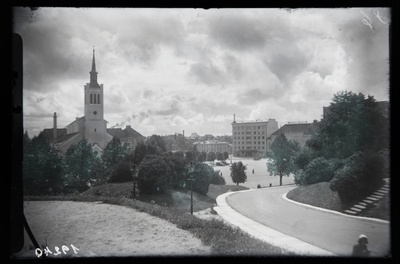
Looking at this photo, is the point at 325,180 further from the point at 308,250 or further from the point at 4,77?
the point at 4,77

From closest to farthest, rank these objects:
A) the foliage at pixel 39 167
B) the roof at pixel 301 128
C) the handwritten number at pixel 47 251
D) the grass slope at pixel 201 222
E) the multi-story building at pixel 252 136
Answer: the grass slope at pixel 201 222 → the handwritten number at pixel 47 251 → the foliage at pixel 39 167 → the roof at pixel 301 128 → the multi-story building at pixel 252 136

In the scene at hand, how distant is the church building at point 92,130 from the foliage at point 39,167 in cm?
16

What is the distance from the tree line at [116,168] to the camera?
14.7 feet

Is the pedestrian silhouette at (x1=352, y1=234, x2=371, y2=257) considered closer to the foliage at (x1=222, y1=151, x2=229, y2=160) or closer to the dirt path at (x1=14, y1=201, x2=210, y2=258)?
the dirt path at (x1=14, y1=201, x2=210, y2=258)

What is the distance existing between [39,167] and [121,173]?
127 centimetres

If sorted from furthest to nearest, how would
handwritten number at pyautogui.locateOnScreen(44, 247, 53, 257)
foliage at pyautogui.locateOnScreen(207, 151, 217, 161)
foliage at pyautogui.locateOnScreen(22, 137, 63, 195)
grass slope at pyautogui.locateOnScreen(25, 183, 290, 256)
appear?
foliage at pyautogui.locateOnScreen(207, 151, 217, 161)
foliage at pyautogui.locateOnScreen(22, 137, 63, 195)
handwritten number at pyautogui.locateOnScreen(44, 247, 53, 257)
grass slope at pyautogui.locateOnScreen(25, 183, 290, 256)

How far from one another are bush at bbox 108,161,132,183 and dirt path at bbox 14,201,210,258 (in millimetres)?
455

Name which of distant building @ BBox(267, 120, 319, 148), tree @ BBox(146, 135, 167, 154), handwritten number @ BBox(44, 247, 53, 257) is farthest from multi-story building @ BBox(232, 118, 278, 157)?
handwritten number @ BBox(44, 247, 53, 257)

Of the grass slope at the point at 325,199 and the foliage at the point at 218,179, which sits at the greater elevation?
the foliage at the point at 218,179

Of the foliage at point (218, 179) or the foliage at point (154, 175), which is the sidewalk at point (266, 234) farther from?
the foliage at point (154, 175)

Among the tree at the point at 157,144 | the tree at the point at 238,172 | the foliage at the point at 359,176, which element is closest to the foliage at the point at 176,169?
the tree at the point at 157,144

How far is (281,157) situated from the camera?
4.86m

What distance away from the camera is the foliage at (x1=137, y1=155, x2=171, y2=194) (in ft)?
15.0

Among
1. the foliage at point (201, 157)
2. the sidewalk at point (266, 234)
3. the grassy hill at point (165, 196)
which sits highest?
the foliage at point (201, 157)
